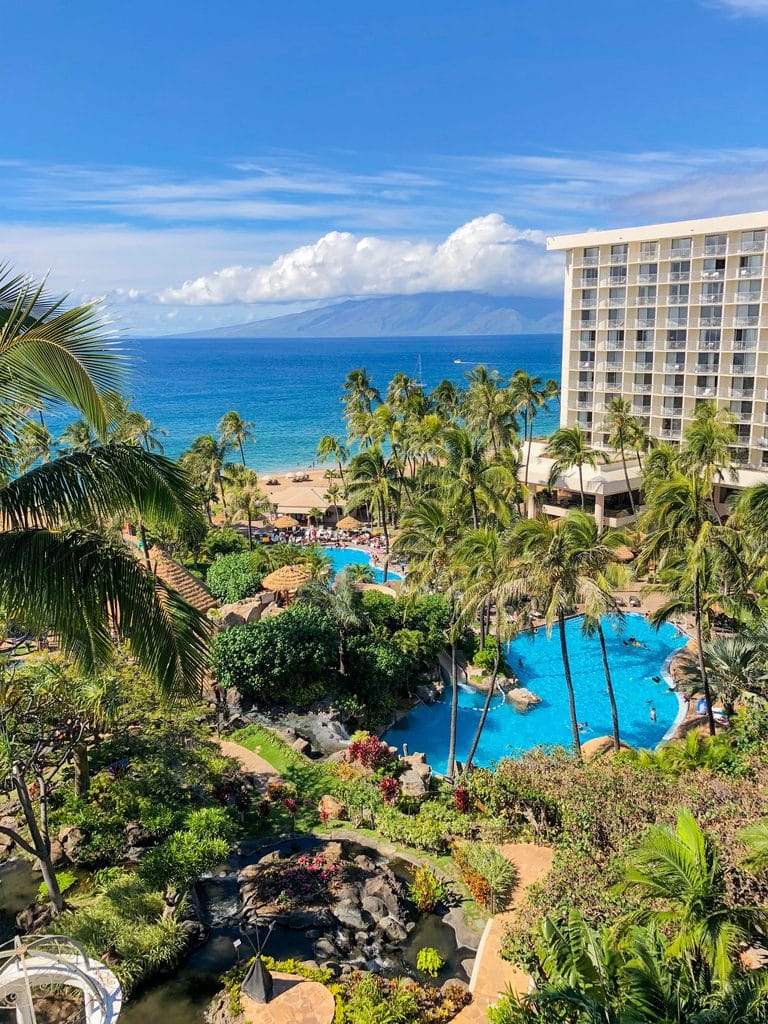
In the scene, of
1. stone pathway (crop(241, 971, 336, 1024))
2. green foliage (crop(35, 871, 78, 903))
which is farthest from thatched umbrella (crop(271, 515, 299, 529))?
stone pathway (crop(241, 971, 336, 1024))

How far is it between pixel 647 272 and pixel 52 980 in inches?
1819

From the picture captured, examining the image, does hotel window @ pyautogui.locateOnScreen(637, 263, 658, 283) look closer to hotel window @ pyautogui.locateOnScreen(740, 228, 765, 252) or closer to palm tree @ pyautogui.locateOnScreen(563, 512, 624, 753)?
hotel window @ pyautogui.locateOnScreen(740, 228, 765, 252)

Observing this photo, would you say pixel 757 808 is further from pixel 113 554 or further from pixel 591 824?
pixel 113 554

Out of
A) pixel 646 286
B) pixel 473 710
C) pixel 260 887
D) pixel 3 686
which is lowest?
pixel 473 710

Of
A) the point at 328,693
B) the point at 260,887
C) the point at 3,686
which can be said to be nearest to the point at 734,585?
the point at 328,693

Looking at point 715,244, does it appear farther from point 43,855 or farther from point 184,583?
point 43,855

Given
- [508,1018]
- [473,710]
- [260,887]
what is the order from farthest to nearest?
1. [473,710]
2. [260,887]
3. [508,1018]

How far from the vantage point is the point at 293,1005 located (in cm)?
1138

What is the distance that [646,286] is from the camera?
146 ft

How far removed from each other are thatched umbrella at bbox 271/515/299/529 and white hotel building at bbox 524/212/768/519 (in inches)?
701

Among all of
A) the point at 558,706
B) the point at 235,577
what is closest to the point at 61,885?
the point at 558,706

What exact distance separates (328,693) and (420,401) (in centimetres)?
2532

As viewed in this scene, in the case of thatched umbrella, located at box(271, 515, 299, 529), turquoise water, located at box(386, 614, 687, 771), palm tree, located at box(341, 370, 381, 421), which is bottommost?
turquoise water, located at box(386, 614, 687, 771)

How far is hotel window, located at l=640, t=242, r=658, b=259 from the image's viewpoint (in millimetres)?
43500
